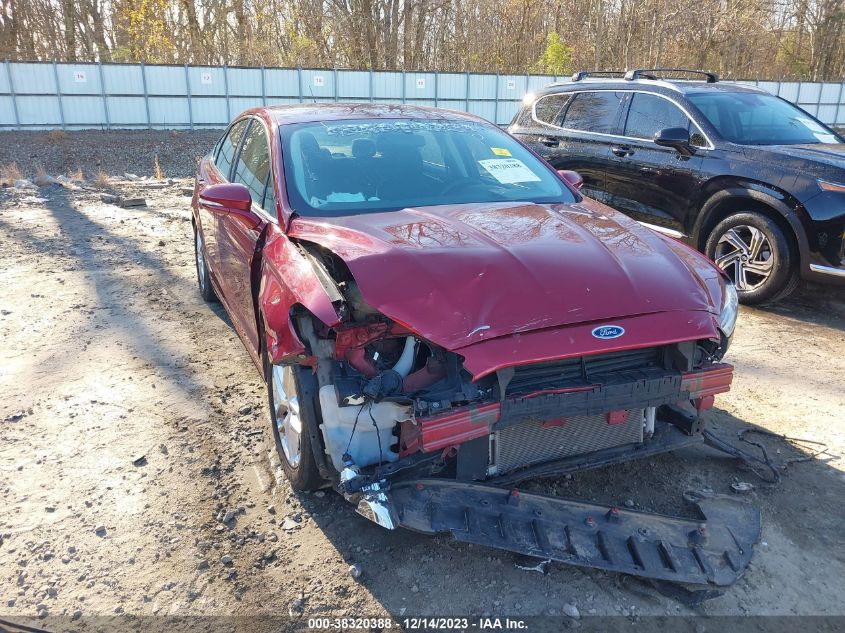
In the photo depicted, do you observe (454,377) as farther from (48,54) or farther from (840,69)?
(840,69)

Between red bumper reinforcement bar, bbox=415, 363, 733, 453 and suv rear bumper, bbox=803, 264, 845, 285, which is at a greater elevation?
red bumper reinforcement bar, bbox=415, 363, 733, 453

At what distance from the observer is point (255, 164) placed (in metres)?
4.02

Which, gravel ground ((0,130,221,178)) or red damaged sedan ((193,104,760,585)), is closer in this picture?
red damaged sedan ((193,104,760,585))

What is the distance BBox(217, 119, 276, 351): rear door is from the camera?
3551mm

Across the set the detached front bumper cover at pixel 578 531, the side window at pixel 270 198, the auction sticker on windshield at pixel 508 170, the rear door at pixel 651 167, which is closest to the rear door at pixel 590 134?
the rear door at pixel 651 167

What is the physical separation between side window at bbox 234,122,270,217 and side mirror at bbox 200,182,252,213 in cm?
11

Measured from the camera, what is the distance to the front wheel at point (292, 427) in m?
2.78

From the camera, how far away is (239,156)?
450cm

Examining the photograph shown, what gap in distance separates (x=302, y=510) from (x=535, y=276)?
148cm

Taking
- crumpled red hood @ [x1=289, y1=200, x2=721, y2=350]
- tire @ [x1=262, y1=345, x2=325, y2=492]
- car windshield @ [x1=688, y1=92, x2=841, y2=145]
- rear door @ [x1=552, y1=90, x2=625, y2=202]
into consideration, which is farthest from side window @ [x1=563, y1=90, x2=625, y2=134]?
tire @ [x1=262, y1=345, x2=325, y2=492]

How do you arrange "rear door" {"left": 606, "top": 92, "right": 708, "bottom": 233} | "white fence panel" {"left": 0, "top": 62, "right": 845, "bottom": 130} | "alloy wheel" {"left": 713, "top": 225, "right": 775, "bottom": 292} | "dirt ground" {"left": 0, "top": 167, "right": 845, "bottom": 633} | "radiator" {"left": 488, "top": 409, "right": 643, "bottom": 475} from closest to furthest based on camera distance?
"dirt ground" {"left": 0, "top": 167, "right": 845, "bottom": 633}
"radiator" {"left": 488, "top": 409, "right": 643, "bottom": 475}
"alloy wheel" {"left": 713, "top": 225, "right": 775, "bottom": 292}
"rear door" {"left": 606, "top": 92, "right": 708, "bottom": 233}
"white fence panel" {"left": 0, "top": 62, "right": 845, "bottom": 130}

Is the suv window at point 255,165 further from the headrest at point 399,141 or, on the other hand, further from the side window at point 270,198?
the headrest at point 399,141

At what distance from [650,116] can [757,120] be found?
0.95 meters

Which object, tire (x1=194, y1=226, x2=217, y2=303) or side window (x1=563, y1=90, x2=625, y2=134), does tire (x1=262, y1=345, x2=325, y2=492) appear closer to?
tire (x1=194, y1=226, x2=217, y2=303)
